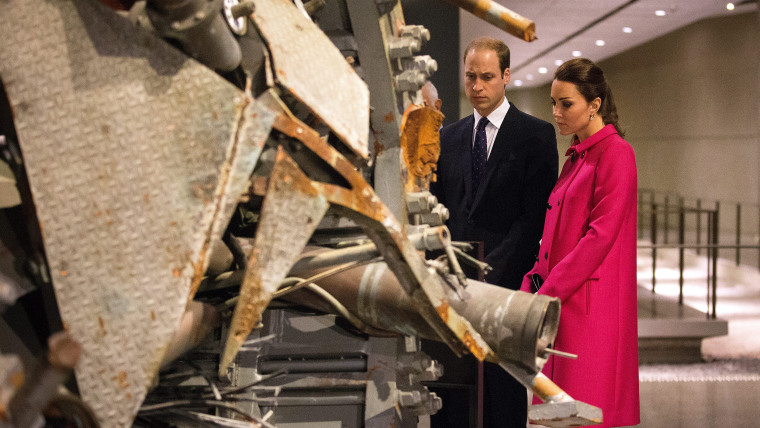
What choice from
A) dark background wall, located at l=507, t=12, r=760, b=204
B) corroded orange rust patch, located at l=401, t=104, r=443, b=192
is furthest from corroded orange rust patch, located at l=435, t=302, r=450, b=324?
dark background wall, located at l=507, t=12, r=760, b=204

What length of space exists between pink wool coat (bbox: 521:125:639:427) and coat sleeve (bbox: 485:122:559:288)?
0.79 feet

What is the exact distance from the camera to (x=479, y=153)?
3.22 meters

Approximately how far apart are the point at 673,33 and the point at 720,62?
1.22 meters

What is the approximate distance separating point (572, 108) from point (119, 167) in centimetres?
179

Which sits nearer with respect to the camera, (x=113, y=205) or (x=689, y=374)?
(x=113, y=205)

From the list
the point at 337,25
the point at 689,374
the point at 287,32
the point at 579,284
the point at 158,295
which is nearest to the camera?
the point at 158,295

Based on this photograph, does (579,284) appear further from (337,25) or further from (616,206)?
(337,25)

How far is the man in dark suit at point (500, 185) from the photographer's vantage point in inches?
124

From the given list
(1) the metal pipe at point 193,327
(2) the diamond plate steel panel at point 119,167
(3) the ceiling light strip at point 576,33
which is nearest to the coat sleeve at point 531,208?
(1) the metal pipe at point 193,327

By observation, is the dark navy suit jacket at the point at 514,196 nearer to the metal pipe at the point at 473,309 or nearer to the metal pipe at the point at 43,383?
the metal pipe at the point at 473,309

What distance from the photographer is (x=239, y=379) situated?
2.42m

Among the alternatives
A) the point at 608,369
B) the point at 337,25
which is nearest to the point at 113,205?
the point at 337,25

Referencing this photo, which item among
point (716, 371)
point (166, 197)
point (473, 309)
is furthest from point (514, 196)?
point (716, 371)

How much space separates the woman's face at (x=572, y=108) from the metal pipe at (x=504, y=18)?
0.81 meters
